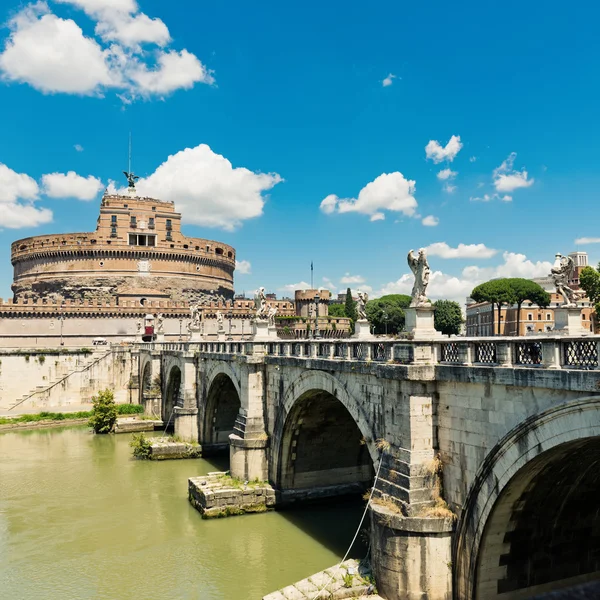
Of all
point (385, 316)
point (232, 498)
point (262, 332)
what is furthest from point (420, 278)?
point (385, 316)

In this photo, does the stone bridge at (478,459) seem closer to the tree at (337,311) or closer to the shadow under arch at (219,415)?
the shadow under arch at (219,415)

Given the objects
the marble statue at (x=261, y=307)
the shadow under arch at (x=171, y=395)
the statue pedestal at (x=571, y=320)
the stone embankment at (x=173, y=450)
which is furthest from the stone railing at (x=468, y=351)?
the shadow under arch at (x=171, y=395)

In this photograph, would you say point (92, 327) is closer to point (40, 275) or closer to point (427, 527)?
point (40, 275)

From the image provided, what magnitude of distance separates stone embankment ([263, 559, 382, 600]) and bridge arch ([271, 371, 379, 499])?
6369 mm

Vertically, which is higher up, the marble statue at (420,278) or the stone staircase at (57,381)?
the marble statue at (420,278)

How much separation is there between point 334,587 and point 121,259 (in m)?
69.4

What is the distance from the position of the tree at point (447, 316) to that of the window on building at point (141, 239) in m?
39.5

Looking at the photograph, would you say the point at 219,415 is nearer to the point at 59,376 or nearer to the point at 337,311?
the point at 59,376

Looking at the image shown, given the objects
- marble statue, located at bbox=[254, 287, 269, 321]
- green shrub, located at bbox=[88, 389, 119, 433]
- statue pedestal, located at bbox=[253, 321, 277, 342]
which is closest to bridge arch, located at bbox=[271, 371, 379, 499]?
statue pedestal, located at bbox=[253, 321, 277, 342]

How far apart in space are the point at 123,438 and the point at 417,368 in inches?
1223

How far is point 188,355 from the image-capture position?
34.4 metres

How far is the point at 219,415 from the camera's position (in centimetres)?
3300

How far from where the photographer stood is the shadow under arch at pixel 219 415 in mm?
32219

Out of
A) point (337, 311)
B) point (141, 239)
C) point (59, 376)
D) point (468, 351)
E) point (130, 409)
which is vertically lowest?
point (130, 409)
